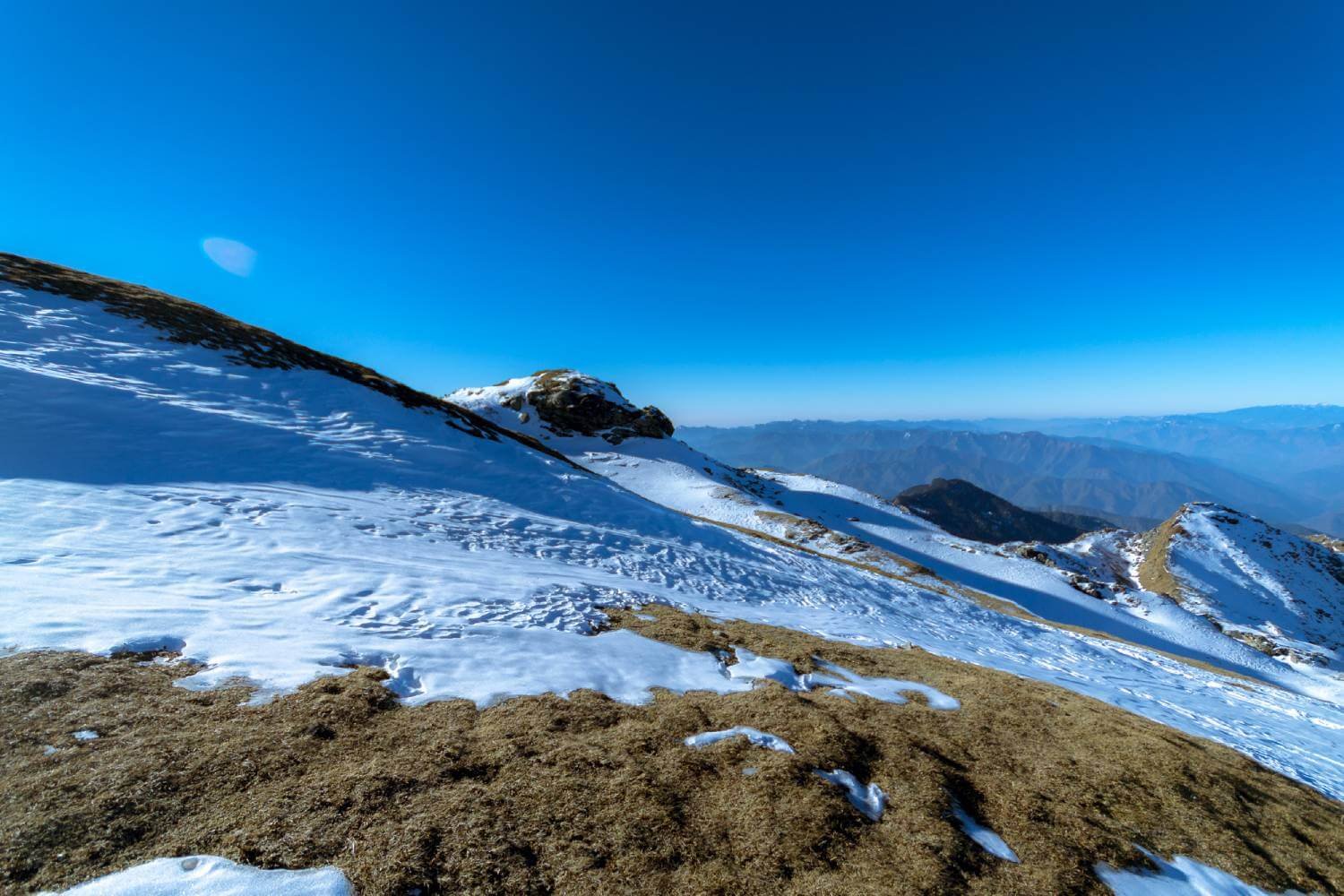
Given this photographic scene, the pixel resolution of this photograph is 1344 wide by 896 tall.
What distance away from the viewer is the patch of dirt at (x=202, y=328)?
78.6 ft

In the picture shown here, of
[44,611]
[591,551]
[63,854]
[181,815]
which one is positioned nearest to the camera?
[63,854]

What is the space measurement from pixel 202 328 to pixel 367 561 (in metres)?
24.0

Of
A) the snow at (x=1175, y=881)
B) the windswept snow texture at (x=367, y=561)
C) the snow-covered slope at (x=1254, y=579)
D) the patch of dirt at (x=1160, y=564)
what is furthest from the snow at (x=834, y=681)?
the patch of dirt at (x=1160, y=564)

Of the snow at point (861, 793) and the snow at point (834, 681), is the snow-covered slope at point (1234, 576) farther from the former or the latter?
the snow at point (861, 793)

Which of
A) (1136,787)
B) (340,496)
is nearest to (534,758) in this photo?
(1136,787)

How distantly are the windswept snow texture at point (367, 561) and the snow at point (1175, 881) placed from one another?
17.9ft

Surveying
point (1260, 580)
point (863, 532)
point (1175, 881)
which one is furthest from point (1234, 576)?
point (1175, 881)

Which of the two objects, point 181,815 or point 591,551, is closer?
point 181,815

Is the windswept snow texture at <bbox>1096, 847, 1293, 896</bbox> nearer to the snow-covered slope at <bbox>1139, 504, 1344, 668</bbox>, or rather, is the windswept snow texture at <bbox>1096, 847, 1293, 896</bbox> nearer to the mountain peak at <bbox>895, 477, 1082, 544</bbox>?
the snow-covered slope at <bbox>1139, 504, 1344, 668</bbox>

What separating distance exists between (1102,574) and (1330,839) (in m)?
82.9

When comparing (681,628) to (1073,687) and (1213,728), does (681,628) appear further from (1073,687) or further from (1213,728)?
(1213,728)

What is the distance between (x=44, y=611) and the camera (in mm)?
7562

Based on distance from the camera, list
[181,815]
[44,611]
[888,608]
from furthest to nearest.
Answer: [888,608]
[44,611]
[181,815]

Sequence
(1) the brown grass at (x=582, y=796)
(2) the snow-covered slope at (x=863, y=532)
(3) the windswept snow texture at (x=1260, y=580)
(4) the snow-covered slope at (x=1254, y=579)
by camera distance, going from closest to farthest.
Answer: (1) the brown grass at (x=582, y=796) → (2) the snow-covered slope at (x=863, y=532) → (4) the snow-covered slope at (x=1254, y=579) → (3) the windswept snow texture at (x=1260, y=580)
